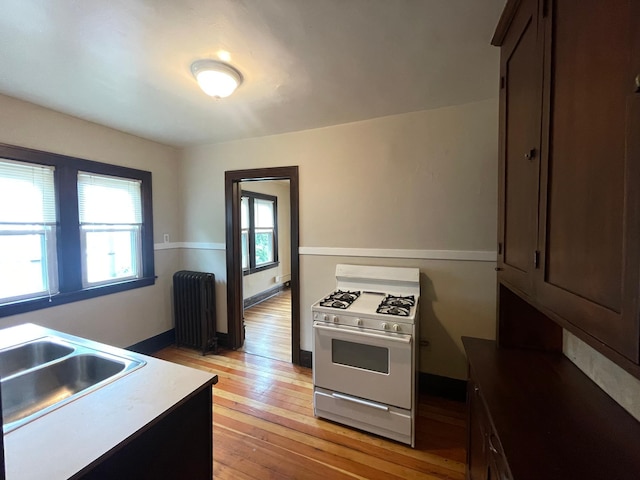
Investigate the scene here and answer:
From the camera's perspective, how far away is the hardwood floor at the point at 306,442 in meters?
1.74

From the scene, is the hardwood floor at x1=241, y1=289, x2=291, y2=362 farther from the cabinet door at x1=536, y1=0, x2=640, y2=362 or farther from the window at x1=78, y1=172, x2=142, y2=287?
the cabinet door at x1=536, y1=0, x2=640, y2=362

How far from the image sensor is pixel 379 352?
195 cm

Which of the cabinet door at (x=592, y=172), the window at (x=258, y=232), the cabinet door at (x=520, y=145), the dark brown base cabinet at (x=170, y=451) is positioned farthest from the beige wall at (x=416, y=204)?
the window at (x=258, y=232)

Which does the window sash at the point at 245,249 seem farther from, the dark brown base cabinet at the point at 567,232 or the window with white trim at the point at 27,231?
the dark brown base cabinet at the point at 567,232

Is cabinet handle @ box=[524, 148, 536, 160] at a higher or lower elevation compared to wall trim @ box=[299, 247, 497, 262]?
higher

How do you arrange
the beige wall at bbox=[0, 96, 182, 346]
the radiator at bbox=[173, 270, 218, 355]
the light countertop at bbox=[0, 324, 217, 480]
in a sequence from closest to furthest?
the light countertop at bbox=[0, 324, 217, 480]
the beige wall at bbox=[0, 96, 182, 346]
the radiator at bbox=[173, 270, 218, 355]

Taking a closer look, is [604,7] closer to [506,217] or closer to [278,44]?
[506,217]

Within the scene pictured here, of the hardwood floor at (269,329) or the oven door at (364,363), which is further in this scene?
the hardwood floor at (269,329)

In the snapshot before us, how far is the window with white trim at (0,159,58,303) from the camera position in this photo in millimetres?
2188

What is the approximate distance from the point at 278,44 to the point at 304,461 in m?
2.48

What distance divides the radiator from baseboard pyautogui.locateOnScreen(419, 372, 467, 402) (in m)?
2.31

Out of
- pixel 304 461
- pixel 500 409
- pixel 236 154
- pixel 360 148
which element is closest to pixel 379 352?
pixel 304 461

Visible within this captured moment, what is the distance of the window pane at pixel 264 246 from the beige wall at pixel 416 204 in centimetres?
268

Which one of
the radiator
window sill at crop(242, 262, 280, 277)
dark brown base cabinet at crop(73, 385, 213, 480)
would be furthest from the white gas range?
window sill at crop(242, 262, 280, 277)
